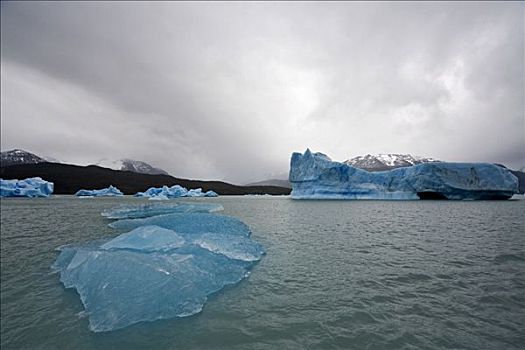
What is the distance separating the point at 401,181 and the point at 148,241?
1720 inches

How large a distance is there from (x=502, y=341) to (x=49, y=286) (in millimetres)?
7519

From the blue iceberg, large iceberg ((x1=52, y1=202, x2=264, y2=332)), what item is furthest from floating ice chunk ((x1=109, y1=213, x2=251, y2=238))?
the blue iceberg

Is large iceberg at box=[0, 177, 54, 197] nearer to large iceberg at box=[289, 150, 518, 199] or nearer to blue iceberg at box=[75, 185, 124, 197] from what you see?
blue iceberg at box=[75, 185, 124, 197]

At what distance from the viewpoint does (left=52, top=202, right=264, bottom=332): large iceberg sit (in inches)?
142

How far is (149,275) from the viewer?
4.00 metres

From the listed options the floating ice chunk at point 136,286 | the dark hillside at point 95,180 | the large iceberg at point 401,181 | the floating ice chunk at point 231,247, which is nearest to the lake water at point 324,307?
the floating ice chunk at point 136,286

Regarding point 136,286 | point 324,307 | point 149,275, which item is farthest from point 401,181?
point 136,286

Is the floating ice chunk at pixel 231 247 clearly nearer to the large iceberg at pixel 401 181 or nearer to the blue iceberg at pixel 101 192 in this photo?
the large iceberg at pixel 401 181

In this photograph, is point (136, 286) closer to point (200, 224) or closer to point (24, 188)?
point (200, 224)

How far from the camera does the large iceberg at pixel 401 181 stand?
36.9 metres

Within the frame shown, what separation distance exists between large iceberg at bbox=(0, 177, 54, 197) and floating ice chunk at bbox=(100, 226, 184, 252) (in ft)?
191

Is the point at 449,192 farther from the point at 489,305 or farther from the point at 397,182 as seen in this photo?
the point at 489,305

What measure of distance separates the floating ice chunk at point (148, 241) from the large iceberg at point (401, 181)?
37121 mm

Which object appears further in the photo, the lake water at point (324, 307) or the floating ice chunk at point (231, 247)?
the floating ice chunk at point (231, 247)
